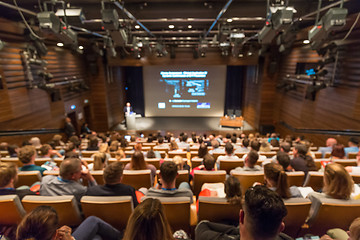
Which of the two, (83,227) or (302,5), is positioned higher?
(302,5)

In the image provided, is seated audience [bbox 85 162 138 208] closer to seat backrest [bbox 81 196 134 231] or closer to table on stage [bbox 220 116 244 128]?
seat backrest [bbox 81 196 134 231]

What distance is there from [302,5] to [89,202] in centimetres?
651

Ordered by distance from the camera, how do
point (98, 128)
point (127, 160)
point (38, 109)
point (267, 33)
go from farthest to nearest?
1. point (98, 128)
2. point (38, 109)
3. point (267, 33)
4. point (127, 160)

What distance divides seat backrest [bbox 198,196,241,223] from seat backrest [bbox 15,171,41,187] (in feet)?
7.89

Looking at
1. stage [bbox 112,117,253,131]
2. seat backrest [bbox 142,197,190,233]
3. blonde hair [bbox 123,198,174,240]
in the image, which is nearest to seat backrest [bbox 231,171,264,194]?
seat backrest [bbox 142,197,190,233]

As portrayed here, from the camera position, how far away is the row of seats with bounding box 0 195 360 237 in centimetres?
196

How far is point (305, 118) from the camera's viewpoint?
845cm

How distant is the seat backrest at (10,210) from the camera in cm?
193

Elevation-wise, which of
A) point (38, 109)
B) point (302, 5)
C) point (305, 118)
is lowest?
point (305, 118)

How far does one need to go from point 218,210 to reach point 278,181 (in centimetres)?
71

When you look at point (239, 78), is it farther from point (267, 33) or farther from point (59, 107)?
point (59, 107)

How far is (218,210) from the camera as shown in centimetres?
197

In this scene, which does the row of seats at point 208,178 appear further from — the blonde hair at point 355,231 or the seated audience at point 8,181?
the blonde hair at point 355,231

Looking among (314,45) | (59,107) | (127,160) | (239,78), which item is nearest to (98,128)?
(59,107)
